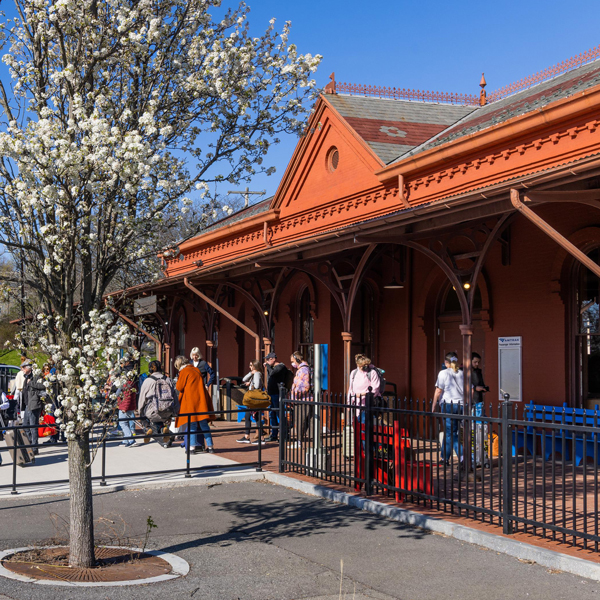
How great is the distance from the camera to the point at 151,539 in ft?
22.8

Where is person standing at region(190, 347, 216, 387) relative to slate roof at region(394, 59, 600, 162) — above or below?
below

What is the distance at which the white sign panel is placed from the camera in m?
11.6

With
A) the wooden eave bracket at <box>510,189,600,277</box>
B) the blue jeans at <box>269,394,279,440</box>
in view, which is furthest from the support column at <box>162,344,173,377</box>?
the wooden eave bracket at <box>510,189,600,277</box>

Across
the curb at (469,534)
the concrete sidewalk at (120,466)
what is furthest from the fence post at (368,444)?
the concrete sidewalk at (120,466)

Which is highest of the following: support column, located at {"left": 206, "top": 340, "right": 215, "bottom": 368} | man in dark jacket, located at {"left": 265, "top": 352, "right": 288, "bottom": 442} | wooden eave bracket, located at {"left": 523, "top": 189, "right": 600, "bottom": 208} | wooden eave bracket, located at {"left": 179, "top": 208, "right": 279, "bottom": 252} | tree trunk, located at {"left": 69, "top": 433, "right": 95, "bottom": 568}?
wooden eave bracket, located at {"left": 179, "top": 208, "right": 279, "bottom": 252}

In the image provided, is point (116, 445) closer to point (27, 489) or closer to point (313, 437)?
point (27, 489)

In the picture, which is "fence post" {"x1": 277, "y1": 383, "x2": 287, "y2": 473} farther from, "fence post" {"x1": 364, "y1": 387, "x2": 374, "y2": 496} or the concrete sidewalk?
"fence post" {"x1": 364, "y1": 387, "x2": 374, "y2": 496}

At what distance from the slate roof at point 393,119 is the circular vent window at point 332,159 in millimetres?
804

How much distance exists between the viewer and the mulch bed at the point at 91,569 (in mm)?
5801

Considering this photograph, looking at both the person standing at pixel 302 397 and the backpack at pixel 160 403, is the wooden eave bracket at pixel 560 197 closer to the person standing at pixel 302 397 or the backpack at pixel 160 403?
the person standing at pixel 302 397

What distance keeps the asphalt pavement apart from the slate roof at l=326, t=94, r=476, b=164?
355 inches

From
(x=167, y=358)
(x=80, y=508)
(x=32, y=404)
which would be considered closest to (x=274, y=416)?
(x=32, y=404)

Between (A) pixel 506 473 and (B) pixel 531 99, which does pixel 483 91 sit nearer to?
(B) pixel 531 99

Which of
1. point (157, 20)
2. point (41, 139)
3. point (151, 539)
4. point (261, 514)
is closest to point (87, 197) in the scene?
point (41, 139)
